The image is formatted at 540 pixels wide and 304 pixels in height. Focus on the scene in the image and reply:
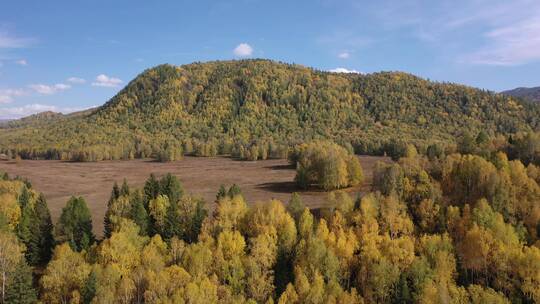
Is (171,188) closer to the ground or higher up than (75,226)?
higher up

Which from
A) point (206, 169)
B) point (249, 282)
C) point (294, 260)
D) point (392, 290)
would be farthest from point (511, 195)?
point (206, 169)

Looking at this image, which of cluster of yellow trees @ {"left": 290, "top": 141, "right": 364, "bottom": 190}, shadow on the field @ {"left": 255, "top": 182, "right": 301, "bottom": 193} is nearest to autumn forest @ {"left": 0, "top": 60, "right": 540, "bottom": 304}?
cluster of yellow trees @ {"left": 290, "top": 141, "right": 364, "bottom": 190}

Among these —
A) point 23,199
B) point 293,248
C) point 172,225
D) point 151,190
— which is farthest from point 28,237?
point 293,248

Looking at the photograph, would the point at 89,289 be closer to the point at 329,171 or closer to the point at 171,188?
the point at 171,188

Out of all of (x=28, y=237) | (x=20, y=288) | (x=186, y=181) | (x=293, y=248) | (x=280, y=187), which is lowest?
(x=20, y=288)

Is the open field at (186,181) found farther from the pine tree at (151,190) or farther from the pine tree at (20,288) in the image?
the pine tree at (20,288)

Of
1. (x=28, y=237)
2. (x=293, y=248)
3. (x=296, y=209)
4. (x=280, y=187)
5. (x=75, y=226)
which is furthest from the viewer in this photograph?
(x=280, y=187)
